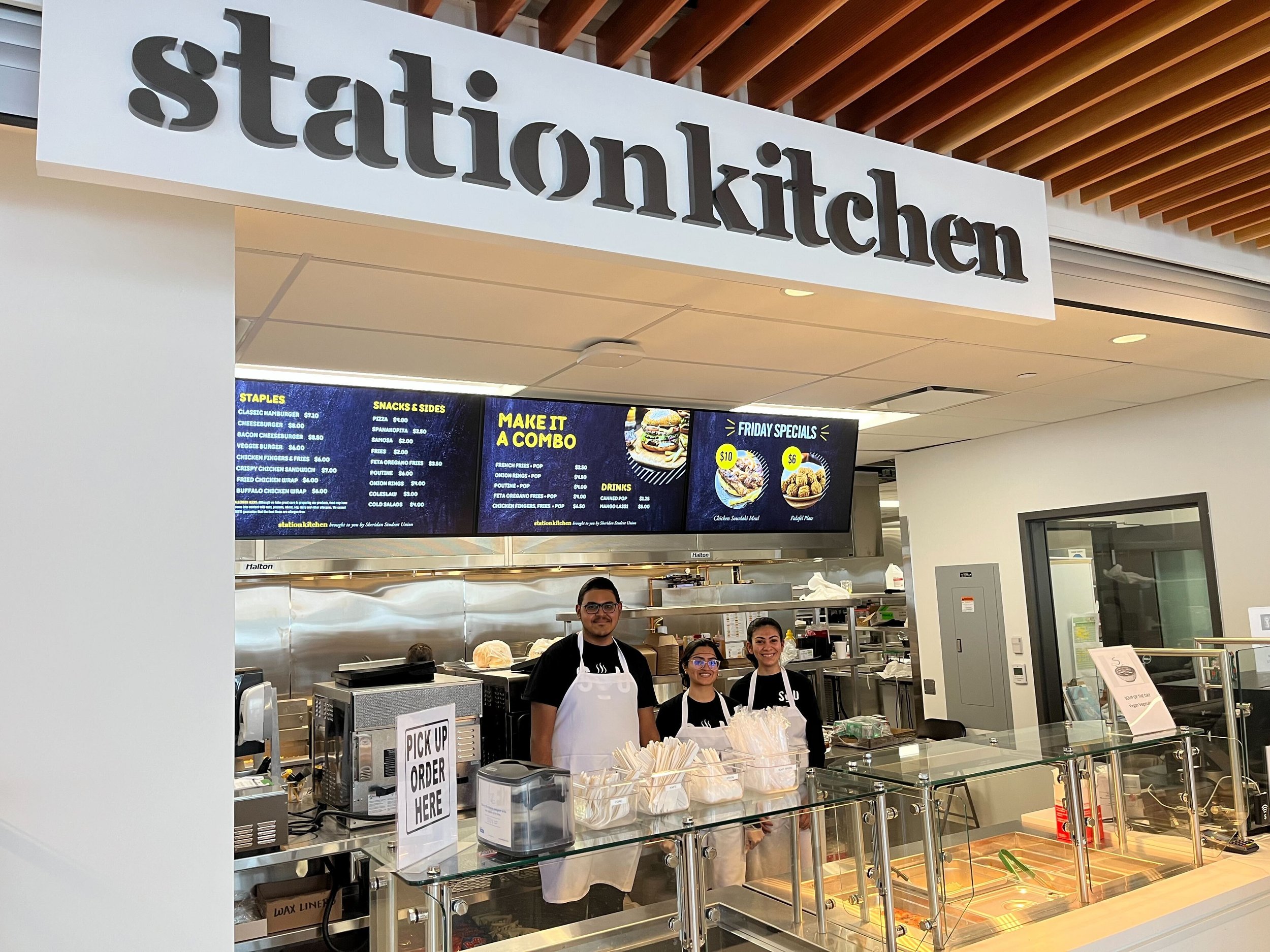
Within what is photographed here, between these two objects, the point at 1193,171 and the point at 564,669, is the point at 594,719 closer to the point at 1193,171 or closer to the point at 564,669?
the point at 564,669

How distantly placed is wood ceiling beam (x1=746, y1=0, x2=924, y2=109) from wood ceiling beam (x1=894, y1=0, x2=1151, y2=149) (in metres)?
0.35

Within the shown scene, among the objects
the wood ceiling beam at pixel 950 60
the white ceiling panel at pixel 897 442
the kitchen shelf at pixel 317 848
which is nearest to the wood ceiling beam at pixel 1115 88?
the wood ceiling beam at pixel 950 60

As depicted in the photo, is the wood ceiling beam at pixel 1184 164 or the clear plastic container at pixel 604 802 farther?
the wood ceiling beam at pixel 1184 164

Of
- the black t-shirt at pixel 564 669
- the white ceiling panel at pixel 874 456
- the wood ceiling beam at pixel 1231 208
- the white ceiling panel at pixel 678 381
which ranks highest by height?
the wood ceiling beam at pixel 1231 208

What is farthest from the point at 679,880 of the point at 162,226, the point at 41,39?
the point at 41,39

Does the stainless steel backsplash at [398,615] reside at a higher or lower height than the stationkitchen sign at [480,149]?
lower

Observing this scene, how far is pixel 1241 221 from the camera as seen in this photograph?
3.31m

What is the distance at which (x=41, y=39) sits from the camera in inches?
62.6

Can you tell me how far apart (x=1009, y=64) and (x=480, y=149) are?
4.21 feet

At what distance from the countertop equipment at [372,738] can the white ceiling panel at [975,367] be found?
2027 millimetres

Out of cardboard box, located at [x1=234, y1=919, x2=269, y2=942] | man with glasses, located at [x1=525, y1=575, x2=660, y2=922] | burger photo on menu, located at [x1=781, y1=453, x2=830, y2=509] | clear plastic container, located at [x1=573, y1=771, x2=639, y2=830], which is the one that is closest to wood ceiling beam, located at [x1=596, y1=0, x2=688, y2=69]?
clear plastic container, located at [x1=573, y1=771, x2=639, y2=830]

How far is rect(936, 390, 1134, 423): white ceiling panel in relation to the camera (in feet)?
15.3

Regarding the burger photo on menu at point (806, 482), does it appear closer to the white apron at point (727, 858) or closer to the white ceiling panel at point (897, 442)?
the white ceiling panel at point (897, 442)

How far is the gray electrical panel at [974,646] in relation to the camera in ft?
18.7
